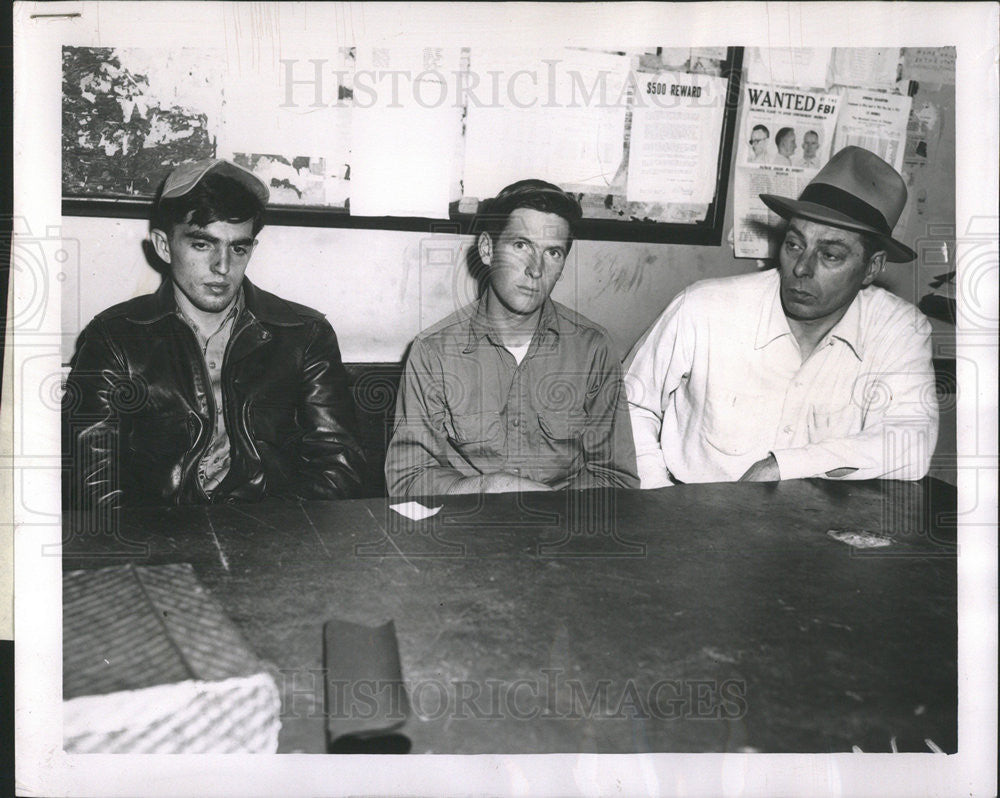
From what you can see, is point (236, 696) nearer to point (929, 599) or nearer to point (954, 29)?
point (929, 599)

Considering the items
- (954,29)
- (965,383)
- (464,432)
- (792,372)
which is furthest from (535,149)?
(965,383)

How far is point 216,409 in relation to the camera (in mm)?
1714

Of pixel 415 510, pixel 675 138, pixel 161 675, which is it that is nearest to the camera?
pixel 161 675

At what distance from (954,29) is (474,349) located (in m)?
1.23

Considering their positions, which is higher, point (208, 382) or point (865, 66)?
point (865, 66)

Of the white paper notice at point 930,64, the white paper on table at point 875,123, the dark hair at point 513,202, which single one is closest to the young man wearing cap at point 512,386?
the dark hair at point 513,202

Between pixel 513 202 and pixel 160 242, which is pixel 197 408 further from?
pixel 513 202

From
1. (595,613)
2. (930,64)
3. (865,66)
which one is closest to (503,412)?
(595,613)

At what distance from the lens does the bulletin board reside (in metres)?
1.66

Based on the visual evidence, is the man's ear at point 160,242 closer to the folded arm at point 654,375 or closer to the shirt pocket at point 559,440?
the shirt pocket at point 559,440

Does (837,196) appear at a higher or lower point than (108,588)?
higher

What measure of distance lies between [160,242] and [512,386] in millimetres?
816

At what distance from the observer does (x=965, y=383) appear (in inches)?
68.1

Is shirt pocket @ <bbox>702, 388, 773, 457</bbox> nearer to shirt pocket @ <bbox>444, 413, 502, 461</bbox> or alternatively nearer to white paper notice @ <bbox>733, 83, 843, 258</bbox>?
white paper notice @ <bbox>733, 83, 843, 258</bbox>
